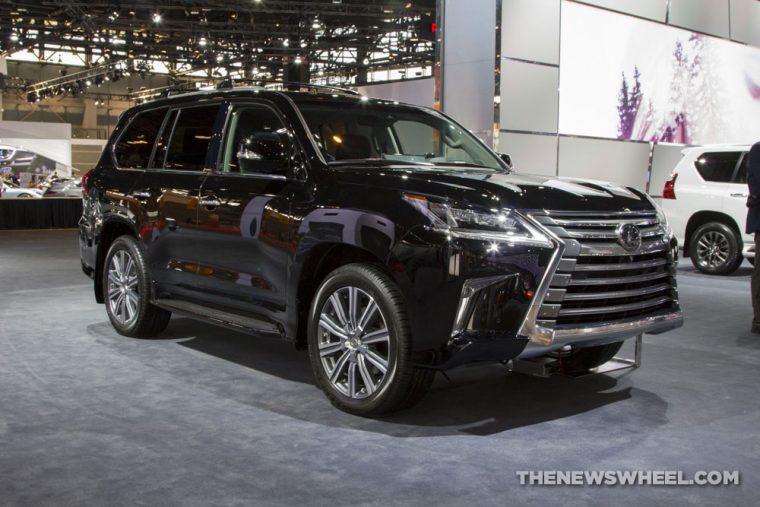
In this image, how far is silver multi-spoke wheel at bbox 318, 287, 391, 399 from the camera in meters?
4.42

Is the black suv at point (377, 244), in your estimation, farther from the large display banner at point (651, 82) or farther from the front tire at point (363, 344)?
the large display banner at point (651, 82)

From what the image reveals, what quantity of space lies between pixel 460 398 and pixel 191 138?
268cm

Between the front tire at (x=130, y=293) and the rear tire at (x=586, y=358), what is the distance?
3.09 m

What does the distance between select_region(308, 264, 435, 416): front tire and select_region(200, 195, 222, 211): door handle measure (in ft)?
3.78

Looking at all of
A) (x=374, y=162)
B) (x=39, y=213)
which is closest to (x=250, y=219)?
(x=374, y=162)

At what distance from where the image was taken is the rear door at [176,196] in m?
5.75

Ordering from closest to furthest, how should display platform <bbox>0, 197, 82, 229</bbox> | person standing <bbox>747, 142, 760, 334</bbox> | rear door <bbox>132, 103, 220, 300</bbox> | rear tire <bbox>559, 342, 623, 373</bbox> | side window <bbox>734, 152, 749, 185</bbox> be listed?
rear tire <bbox>559, 342, 623, 373</bbox> < rear door <bbox>132, 103, 220, 300</bbox> < person standing <bbox>747, 142, 760, 334</bbox> < side window <bbox>734, 152, 749, 185</bbox> < display platform <bbox>0, 197, 82, 229</bbox>

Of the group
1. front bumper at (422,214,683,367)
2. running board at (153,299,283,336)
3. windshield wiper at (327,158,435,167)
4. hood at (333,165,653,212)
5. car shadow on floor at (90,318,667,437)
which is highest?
windshield wiper at (327,158,435,167)

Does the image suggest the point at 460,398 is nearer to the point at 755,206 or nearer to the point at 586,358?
the point at 586,358

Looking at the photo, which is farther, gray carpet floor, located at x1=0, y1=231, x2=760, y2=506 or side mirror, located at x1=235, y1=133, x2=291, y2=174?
side mirror, located at x1=235, y1=133, x2=291, y2=174

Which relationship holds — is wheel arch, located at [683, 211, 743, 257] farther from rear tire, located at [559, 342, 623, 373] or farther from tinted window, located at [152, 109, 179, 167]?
tinted window, located at [152, 109, 179, 167]

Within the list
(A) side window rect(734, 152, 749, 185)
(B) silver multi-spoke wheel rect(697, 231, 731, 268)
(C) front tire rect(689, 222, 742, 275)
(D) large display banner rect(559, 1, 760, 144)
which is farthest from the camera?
(D) large display banner rect(559, 1, 760, 144)

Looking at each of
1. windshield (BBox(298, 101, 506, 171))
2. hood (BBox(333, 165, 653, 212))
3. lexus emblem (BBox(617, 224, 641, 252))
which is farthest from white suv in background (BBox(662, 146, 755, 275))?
lexus emblem (BBox(617, 224, 641, 252))

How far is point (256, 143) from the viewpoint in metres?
5.10
